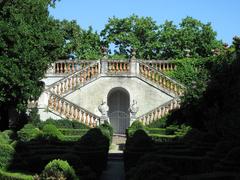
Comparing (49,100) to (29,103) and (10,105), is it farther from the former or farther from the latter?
(10,105)

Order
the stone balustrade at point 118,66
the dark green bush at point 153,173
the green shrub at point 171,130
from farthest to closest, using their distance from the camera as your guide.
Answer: the stone balustrade at point 118,66 < the green shrub at point 171,130 < the dark green bush at point 153,173

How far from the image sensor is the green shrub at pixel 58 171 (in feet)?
37.1

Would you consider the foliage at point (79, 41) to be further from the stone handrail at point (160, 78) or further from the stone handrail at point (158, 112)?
the stone handrail at point (158, 112)

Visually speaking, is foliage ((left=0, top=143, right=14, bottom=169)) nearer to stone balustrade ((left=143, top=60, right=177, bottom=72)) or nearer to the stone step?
the stone step

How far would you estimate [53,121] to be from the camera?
3094 cm

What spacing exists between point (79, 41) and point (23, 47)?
1770 centimetres

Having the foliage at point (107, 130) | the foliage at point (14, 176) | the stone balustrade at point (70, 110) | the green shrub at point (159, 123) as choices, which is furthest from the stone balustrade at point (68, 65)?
the foliage at point (14, 176)

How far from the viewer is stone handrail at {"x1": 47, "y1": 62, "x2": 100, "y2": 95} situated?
33.9 metres

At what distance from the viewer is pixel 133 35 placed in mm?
51844

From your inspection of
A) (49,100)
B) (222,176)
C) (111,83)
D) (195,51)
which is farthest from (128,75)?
(222,176)

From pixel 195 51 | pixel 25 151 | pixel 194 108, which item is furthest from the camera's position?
pixel 195 51

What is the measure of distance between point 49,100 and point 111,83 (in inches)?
197

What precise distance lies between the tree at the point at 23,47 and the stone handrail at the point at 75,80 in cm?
404

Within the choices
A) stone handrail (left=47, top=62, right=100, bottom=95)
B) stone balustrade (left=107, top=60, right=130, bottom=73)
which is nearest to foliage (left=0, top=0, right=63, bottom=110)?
stone handrail (left=47, top=62, right=100, bottom=95)
